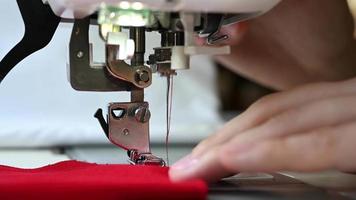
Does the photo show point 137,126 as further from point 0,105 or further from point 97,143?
point 0,105

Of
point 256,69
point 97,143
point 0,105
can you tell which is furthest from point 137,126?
point 0,105

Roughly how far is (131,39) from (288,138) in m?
0.19

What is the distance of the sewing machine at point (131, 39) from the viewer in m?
0.53

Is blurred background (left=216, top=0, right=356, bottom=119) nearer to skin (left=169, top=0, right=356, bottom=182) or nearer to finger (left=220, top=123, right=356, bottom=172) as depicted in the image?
skin (left=169, top=0, right=356, bottom=182)

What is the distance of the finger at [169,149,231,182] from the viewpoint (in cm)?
52

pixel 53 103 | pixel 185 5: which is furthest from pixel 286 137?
pixel 53 103

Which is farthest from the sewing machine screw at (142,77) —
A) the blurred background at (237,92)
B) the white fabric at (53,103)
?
the blurred background at (237,92)

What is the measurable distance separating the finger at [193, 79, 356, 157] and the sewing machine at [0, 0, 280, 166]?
0.24ft

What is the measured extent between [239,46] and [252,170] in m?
0.37

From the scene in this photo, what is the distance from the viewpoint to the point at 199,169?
525 mm

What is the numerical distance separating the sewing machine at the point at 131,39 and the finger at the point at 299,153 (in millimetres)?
117

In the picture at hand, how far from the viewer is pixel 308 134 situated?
1.71ft

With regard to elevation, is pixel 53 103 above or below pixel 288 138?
above

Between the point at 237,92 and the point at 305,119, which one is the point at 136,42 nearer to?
the point at 305,119
